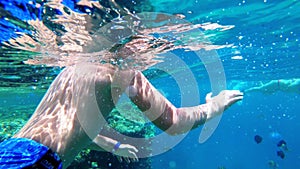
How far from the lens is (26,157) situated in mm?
1990

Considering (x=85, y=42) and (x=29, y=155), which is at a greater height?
(x=85, y=42)

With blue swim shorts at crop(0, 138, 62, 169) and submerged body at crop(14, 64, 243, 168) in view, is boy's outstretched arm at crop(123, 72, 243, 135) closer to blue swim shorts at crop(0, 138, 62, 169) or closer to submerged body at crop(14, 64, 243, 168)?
submerged body at crop(14, 64, 243, 168)

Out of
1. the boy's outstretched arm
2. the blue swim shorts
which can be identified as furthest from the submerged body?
the blue swim shorts

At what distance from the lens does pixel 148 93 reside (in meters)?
3.49

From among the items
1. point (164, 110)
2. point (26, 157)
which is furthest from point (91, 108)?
point (26, 157)

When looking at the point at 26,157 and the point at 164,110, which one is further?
the point at 164,110

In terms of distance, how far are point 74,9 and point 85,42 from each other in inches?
114

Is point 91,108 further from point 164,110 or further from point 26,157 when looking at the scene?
point 26,157

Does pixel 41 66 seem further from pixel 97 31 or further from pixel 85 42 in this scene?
pixel 97 31

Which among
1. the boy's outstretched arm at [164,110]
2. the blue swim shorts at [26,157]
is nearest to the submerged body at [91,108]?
the boy's outstretched arm at [164,110]

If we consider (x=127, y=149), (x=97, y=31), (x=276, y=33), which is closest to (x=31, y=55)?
(x=97, y=31)

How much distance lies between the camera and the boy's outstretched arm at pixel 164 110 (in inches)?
136

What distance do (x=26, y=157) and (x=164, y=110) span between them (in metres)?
1.96

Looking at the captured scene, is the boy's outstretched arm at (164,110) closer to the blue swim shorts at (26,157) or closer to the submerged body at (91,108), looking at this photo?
the submerged body at (91,108)
